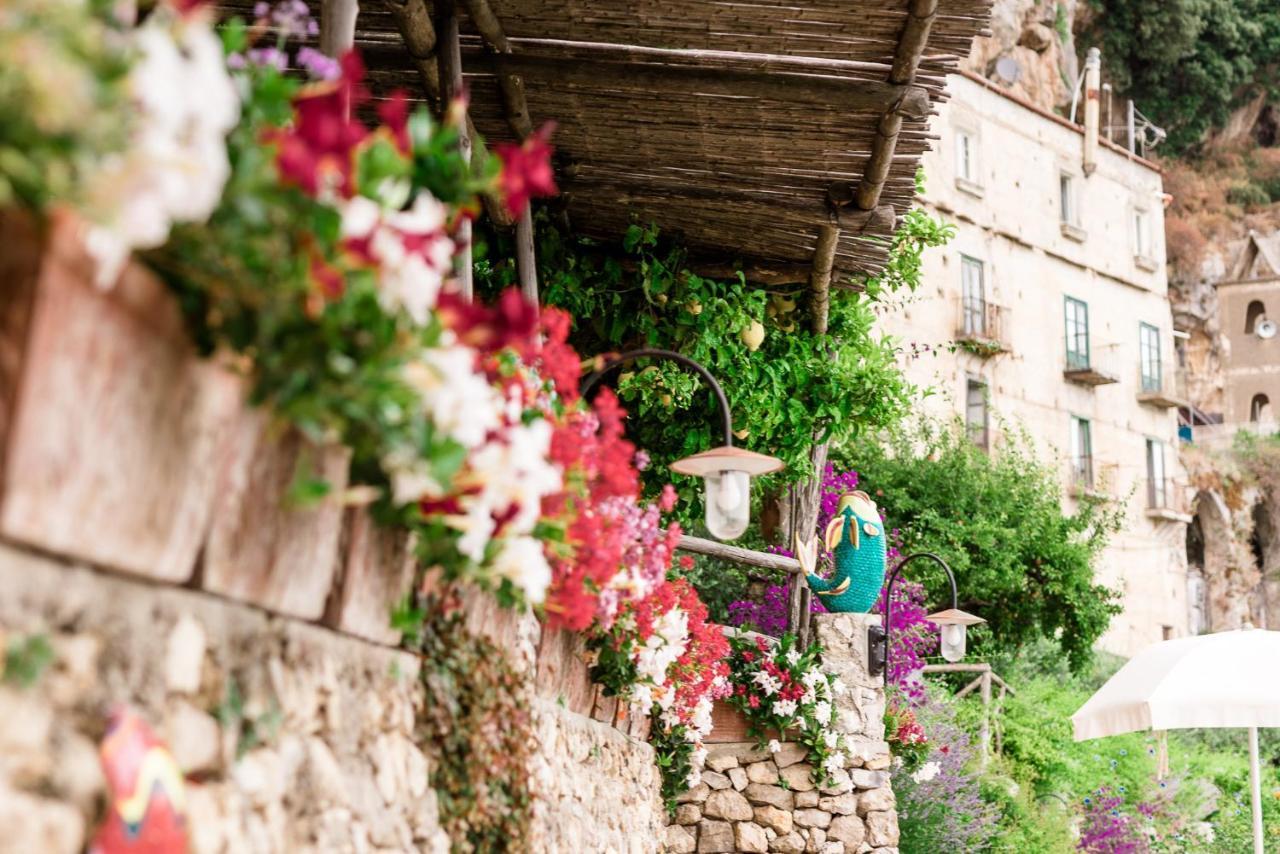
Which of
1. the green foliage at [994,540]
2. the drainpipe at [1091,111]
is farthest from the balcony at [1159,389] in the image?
the green foliage at [994,540]

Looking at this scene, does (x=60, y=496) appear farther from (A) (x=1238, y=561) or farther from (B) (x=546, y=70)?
(A) (x=1238, y=561)

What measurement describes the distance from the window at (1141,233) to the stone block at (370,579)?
91.5ft

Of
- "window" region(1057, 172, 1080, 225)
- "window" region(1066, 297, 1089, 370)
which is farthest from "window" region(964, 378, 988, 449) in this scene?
"window" region(1057, 172, 1080, 225)

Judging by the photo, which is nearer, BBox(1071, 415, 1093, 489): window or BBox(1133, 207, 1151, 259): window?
BBox(1071, 415, 1093, 489): window

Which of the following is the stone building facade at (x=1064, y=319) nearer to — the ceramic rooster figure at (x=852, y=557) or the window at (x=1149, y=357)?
the window at (x=1149, y=357)

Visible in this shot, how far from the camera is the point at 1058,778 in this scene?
51.9ft

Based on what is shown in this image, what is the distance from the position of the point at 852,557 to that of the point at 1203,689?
7.88ft

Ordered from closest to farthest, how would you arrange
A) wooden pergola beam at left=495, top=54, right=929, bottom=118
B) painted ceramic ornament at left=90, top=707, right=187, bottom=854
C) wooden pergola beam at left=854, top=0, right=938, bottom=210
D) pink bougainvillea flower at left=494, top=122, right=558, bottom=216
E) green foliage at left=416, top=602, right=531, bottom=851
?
1. painted ceramic ornament at left=90, top=707, right=187, bottom=854
2. pink bougainvillea flower at left=494, top=122, right=558, bottom=216
3. green foliage at left=416, top=602, right=531, bottom=851
4. wooden pergola beam at left=854, top=0, right=938, bottom=210
5. wooden pergola beam at left=495, top=54, right=929, bottom=118

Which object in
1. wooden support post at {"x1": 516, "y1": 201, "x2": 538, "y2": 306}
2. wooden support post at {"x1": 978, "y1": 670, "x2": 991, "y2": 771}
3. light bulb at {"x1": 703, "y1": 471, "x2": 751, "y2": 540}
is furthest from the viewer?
wooden support post at {"x1": 978, "y1": 670, "x2": 991, "y2": 771}

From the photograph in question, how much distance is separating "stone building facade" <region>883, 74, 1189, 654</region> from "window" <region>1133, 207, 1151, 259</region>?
0.03m

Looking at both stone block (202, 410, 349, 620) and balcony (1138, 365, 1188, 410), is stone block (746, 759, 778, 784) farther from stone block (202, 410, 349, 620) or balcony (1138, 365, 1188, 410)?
balcony (1138, 365, 1188, 410)

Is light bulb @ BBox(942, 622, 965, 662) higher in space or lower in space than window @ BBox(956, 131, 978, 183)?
lower

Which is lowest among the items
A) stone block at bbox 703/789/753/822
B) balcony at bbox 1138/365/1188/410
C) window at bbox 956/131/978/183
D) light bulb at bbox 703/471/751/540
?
stone block at bbox 703/789/753/822

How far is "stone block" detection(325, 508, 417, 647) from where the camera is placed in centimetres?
285
